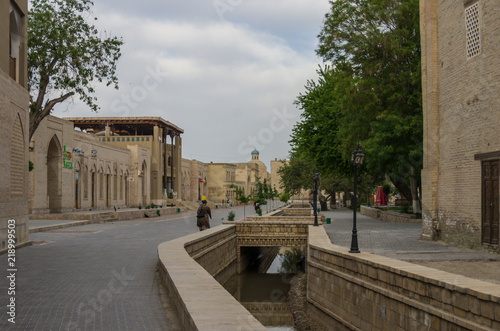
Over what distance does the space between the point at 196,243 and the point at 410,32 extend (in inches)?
701

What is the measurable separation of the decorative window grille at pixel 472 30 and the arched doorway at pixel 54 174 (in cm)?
3207

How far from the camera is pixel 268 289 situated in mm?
23109

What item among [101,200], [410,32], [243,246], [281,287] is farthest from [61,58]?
[101,200]

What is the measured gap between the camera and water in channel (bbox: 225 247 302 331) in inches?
715

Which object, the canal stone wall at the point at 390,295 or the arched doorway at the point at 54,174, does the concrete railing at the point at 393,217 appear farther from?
the arched doorway at the point at 54,174

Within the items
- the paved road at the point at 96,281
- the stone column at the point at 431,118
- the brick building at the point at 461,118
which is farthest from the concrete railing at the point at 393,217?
the brick building at the point at 461,118

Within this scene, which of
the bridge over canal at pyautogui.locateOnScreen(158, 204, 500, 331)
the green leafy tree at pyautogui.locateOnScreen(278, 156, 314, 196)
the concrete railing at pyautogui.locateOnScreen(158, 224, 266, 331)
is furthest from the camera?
the green leafy tree at pyautogui.locateOnScreen(278, 156, 314, 196)

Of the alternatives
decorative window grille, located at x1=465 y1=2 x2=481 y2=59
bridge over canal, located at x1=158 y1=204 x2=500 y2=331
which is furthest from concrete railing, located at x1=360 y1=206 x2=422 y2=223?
decorative window grille, located at x1=465 y1=2 x2=481 y2=59

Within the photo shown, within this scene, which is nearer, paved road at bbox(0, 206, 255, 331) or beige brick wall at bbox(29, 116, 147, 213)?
paved road at bbox(0, 206, 255, 331)

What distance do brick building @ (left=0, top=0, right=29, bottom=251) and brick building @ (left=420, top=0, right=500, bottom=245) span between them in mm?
13965

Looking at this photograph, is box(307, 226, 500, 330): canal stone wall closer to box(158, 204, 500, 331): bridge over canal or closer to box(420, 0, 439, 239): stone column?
box(158, 204, 500, 331): bridge over canal

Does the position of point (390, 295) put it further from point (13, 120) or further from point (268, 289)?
point (13, 120)

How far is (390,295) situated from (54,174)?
34.8 metres

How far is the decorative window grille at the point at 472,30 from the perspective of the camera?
53.0 ft
